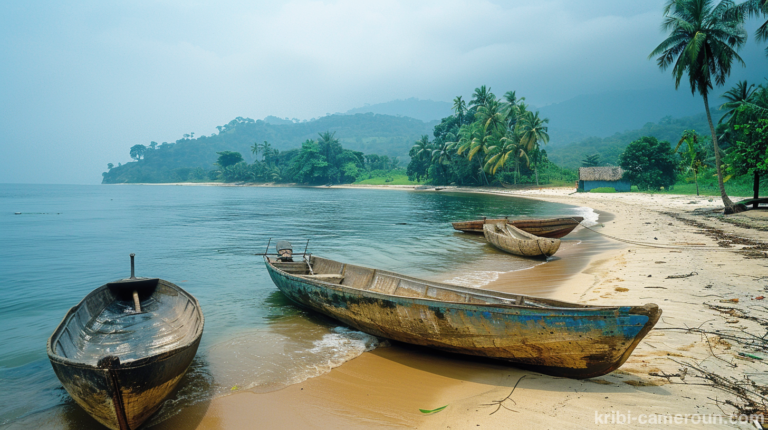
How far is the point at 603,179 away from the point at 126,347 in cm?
4892

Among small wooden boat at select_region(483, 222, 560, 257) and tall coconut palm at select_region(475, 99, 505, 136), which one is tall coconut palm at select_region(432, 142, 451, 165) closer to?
tall coconut palm at select_region(475, 99, 505, 136)

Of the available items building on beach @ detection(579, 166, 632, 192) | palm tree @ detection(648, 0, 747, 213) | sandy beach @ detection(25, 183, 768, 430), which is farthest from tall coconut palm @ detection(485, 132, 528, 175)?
sandy beach @ detection(25, 183, 768, 430)

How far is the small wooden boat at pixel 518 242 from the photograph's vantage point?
513 inches

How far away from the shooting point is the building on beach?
4403 cm

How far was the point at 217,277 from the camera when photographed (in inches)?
476

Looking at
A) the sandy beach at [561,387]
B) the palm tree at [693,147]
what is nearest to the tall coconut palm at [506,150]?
the palm tree at [693,147]

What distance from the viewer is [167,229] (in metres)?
24.1

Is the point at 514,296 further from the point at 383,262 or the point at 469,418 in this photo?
the point at 383,262

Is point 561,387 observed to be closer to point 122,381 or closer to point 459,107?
point 122,381

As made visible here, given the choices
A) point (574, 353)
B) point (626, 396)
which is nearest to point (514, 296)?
point (574, 353)

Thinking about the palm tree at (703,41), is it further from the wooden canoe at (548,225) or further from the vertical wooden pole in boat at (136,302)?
the vertical wooden pole in boat at (136,302)

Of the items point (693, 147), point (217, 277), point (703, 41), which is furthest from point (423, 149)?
point (217, 277)

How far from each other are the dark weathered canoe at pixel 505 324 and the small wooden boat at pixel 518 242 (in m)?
7.61

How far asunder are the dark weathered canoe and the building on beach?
148 feet
